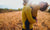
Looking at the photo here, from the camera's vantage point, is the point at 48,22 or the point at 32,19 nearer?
the point at 32,19

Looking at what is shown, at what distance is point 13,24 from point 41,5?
0.31 metres

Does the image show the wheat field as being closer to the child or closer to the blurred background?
the blurred background

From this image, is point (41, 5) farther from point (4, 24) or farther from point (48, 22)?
point (4, 24)

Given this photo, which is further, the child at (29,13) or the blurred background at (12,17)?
the blurred background at (12,17)

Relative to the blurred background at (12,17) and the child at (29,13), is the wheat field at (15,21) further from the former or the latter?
the child at (29,13)

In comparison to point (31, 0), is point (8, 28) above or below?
below

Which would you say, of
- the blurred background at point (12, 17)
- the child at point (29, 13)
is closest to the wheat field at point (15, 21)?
the blurred background at point (12, 17)

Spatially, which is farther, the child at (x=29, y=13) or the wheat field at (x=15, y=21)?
the wheat field at (x=15, y=21)

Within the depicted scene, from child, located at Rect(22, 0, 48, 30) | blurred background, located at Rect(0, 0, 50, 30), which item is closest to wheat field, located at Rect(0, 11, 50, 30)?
blurred background, located at Rect(0, 0, 50, 30)

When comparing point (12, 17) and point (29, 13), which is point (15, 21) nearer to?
point (12, 17)

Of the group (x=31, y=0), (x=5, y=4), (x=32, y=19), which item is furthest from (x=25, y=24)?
(x=5, y=4)

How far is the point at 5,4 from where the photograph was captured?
701mm

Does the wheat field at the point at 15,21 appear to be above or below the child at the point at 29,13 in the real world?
below

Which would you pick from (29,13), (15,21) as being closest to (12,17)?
(15,21)
